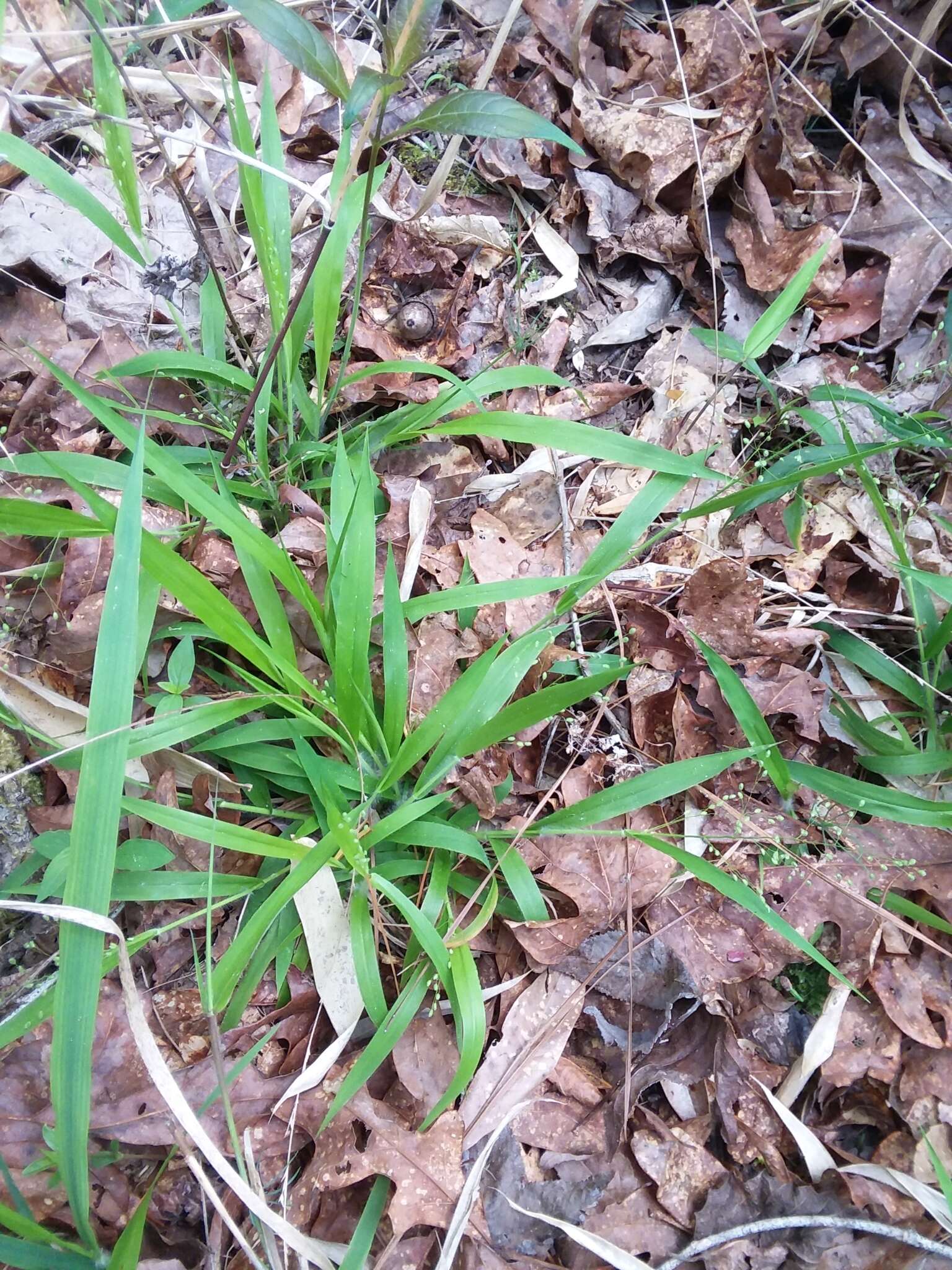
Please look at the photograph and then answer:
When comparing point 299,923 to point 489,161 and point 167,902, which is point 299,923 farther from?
point 489,161

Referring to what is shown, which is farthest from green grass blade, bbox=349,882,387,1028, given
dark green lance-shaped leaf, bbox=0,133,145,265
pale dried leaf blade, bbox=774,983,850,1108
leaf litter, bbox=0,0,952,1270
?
dark green lance-shaped leaf, bbox=0,133,145,265

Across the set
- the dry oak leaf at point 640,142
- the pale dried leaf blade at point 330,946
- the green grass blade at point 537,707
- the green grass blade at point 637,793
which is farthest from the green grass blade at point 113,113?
the green grass blade at point 637,793

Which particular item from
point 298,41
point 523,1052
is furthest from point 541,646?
point 298,41

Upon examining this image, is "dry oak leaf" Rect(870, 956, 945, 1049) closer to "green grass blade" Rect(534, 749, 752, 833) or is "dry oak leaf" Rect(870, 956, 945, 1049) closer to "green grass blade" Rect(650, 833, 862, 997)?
"green grass blade" Rect(650, 833, 862, 997)

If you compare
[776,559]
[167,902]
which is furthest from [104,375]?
[776,559]

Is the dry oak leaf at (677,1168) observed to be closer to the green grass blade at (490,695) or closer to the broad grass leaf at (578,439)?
the green grass blade at (490,695)
